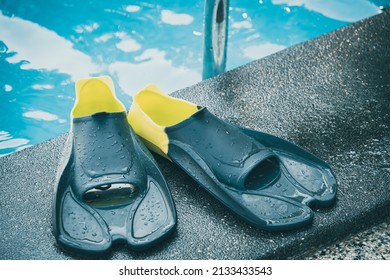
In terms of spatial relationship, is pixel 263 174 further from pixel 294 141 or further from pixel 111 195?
pixel 111 195

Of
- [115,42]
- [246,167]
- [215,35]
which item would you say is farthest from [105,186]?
[115,42]

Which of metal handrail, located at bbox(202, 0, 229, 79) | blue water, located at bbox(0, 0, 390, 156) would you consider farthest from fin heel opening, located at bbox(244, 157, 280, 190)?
blue water, located at bbox(0, 0, 390, 156)

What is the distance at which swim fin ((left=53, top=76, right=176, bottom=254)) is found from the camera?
121 centimetres

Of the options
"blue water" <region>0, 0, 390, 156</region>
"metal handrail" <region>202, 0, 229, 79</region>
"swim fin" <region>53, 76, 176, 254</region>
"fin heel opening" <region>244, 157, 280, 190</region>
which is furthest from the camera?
"blue water" <region>0, 0, 390, 156</region>

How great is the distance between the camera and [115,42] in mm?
3777

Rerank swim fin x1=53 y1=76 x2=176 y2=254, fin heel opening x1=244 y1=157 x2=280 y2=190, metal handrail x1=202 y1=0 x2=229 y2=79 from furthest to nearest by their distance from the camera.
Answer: metal handrail x1=202 y1=0 x2=229 y2=79 < fin heel opening x1=244 y1=157 x2=280 y2=190 < swim fin x1=53 y1=76 x2=176 y2=254

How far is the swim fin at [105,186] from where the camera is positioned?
121 cm

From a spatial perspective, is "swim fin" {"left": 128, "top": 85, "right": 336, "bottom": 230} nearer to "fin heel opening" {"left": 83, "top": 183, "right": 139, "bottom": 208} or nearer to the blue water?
"fin heel opening" {"left": 83, "top": 183, "right": 139, "bottom": 208}

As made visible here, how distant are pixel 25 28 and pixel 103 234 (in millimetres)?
2935

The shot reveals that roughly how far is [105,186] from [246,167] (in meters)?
0.42

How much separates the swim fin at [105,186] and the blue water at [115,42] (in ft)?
5.98

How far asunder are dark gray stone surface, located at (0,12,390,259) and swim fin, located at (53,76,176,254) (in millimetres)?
60
